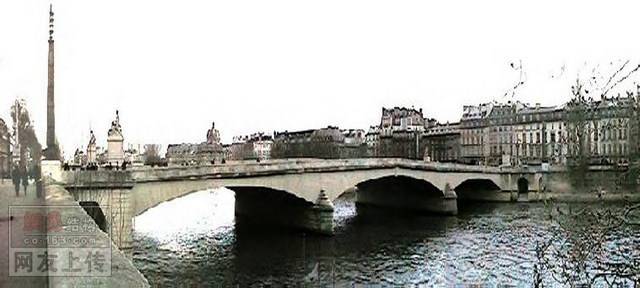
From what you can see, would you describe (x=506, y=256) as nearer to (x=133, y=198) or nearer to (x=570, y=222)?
(x=133, y=198)

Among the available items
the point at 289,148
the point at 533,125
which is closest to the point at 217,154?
the point at 289,148

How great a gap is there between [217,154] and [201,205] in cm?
8929

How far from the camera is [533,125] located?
82.9 metres

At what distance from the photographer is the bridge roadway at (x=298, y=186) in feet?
78.8

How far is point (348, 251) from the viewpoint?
28734 mm

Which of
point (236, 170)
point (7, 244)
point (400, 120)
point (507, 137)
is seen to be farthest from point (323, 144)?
point (7, 244)

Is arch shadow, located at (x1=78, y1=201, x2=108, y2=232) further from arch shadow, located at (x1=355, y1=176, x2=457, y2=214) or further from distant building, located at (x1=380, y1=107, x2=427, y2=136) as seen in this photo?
distant building, located at (x1=380, y1=107, x2=427, y2=136)

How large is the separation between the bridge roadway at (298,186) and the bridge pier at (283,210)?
2.0 inches

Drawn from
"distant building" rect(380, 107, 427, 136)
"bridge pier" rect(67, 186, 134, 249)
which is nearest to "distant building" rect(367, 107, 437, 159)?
"distant building" rect(380, 107, 427, 136)

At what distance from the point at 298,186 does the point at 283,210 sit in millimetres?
4301

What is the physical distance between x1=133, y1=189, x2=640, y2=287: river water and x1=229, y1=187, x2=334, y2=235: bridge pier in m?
0.99

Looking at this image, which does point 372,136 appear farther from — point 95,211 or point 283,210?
Result: point 95,211

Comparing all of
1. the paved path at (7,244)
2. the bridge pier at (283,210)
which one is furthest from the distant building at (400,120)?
the paved path at (7,244)

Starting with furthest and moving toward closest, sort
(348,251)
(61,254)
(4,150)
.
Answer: (4,150), (348,251), (61,254)
